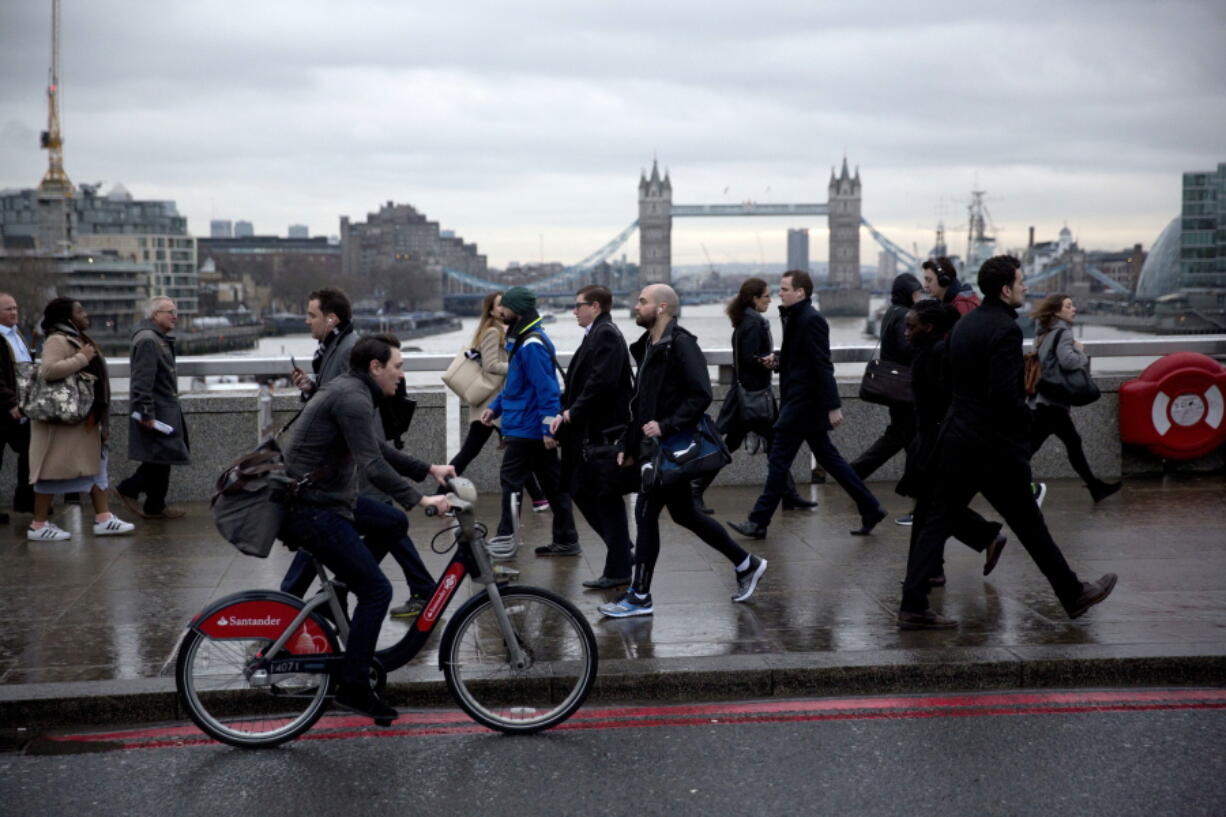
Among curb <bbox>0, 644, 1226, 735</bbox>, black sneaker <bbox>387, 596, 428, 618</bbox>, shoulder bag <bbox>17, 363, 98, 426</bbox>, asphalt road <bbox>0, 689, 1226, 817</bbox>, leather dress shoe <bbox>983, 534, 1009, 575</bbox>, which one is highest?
shoulder bag <bbox>17, 363, 98, 426</bbox>

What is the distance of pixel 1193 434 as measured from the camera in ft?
32.0

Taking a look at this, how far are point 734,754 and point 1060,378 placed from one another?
448 cm

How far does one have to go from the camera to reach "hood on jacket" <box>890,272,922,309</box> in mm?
8133

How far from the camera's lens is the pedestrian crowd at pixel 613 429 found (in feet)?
15.6

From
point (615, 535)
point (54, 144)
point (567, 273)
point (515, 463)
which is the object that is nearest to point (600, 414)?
point (615, 535)

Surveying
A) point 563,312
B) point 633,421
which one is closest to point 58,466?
point 633,421

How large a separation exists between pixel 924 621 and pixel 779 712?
1123 mm

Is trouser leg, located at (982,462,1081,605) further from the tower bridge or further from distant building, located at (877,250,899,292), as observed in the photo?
distant building, located at (877,250,899,292)

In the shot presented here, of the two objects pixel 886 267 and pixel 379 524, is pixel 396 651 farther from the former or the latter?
pixel 886 267

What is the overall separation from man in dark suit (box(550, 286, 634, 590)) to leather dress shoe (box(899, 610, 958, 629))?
1.49 meters

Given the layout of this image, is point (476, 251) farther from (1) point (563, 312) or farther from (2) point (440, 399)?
(2) point (440, 399)

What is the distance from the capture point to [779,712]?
4965 mm

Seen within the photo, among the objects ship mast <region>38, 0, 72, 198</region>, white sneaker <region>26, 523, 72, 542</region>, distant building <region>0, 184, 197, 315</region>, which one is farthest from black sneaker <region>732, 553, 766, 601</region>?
ship mast <region>38, 0, 72, 198</region>

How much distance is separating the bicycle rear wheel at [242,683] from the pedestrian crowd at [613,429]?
0.12 meters
